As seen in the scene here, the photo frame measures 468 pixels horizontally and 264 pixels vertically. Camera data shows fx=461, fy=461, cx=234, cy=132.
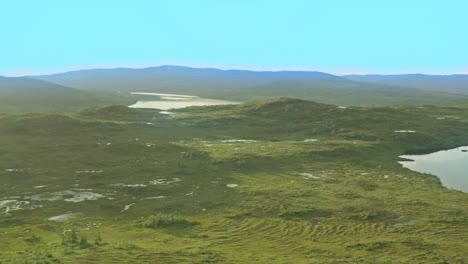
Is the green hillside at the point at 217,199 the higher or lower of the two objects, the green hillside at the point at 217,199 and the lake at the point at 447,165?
the higher

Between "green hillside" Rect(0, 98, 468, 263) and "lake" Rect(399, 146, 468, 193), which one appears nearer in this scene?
"green hillside" Rect(0, 98, 468, 263)

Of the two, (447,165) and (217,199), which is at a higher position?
(217,199)

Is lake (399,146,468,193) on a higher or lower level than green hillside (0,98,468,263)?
lower

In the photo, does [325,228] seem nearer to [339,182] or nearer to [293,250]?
[293,250]

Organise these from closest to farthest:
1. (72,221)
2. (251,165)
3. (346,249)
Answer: (346,249)
(72,221)
(251,165)

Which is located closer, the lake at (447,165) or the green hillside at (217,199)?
the green hillside at (217,199)

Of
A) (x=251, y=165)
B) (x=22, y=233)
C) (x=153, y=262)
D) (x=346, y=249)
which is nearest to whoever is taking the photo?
(x=153, y=262)

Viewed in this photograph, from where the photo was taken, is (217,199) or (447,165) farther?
(447,165)

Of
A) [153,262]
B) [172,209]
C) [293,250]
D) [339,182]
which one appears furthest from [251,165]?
[153,262]
